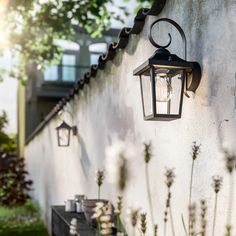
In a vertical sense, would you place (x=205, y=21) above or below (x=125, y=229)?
above

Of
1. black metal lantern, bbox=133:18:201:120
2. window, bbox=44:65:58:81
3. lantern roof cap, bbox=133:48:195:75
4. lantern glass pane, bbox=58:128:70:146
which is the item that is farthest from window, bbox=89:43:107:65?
lantern roof cap, bbox=133:48:195:75

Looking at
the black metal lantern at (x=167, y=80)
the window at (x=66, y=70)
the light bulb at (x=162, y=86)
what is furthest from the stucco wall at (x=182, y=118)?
the window at (x=66, y=70)

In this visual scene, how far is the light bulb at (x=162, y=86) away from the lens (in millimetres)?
2678

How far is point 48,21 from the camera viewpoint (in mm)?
10148

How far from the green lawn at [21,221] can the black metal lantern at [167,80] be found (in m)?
6.35

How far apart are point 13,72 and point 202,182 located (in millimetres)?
10173

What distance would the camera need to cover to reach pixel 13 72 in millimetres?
Result: 12094

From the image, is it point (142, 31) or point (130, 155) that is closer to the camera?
point (142, 31)

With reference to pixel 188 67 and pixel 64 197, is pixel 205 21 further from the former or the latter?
pixel 64 197

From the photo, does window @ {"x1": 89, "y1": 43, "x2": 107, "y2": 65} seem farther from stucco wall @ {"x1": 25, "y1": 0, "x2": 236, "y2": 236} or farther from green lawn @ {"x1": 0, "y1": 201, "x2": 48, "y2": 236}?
stucco wall @ {"x1": 25, "y1": 0, "x2": 236, "y2": 236}

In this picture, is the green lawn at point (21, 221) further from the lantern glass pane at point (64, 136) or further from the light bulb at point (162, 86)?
the light bulb at point (162, 86)

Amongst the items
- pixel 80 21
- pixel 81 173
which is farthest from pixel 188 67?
pixel 80 21

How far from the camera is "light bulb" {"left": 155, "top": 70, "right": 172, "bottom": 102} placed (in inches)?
105

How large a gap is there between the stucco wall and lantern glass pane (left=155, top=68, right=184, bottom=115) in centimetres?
11
